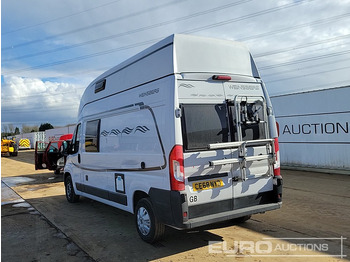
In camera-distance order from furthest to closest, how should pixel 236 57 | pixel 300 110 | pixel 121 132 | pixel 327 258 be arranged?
pixel 300 110 → pixel 121 132 → pixel 236 57 → pixel 327 258

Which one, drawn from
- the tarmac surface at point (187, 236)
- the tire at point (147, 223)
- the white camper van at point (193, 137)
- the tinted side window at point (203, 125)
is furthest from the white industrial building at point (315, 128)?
the tire at point (147, 223)

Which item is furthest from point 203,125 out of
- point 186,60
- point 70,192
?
point 70,192

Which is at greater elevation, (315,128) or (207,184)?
(315,128)

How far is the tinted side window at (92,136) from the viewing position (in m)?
6.41

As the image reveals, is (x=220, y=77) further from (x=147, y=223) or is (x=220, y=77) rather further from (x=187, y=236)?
(x=187, y=236)

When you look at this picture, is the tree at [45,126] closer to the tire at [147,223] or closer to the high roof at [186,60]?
the high roof at [186,60]

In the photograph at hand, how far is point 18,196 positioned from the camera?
32.0 feet

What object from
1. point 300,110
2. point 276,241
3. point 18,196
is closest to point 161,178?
point 276,241

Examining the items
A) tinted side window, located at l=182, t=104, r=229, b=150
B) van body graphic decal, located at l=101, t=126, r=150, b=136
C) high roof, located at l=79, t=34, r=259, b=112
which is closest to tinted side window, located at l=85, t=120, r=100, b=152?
van body graphic decal, located at l=101, t=126, r=150, b=136

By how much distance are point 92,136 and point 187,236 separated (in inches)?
124

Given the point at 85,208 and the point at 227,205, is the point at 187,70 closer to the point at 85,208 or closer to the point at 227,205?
the point at 227,205

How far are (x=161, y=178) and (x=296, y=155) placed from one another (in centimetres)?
984

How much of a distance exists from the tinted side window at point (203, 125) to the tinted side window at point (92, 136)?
9.41ft

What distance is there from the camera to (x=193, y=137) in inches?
164
